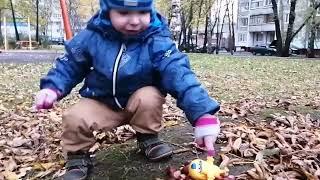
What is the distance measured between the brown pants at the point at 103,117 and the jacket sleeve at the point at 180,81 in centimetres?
14

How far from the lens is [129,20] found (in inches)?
96.7

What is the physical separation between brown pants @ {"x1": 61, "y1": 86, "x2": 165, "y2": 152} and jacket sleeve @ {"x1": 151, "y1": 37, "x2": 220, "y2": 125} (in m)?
0.14

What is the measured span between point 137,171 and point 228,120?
1.50 metres

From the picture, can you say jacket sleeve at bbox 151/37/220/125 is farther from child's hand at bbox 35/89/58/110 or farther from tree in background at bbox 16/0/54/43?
tree in background at bbox 16/0/54/43

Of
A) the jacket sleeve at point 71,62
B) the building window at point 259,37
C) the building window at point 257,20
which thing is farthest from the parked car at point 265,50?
the jacket sleeve at point 71,62

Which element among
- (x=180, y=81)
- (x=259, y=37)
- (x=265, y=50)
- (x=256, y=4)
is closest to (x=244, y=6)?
(x=256, y=4)

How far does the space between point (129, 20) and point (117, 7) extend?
95 millimetres

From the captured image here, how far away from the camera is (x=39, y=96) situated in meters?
2.43

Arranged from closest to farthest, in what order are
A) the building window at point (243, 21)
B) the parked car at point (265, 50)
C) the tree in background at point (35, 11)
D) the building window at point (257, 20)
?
the parked car at point (265, 50) < the tree in background at point (35, 11) < the building window at point (257, 20) < the building window at point (243, 21)

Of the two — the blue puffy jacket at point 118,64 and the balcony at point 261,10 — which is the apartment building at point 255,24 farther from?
the blue puffy jacket at point 118,64

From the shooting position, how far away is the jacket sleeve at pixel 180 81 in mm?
2326

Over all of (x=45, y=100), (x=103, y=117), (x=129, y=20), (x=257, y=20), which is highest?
(x=129, y=20)

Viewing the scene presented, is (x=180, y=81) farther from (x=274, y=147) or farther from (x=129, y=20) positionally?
(x=274, y=147)

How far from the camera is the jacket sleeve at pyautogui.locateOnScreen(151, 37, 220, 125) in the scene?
7.63ft
